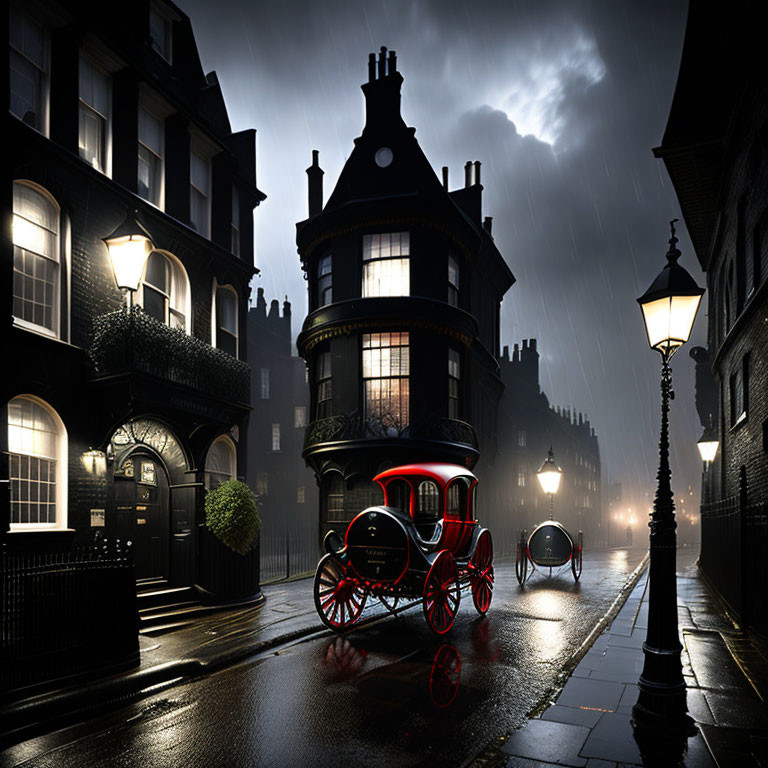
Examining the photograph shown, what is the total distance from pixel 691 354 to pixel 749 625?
24.8m

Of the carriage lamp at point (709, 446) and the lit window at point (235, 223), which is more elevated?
the lit window at point (235, 223)

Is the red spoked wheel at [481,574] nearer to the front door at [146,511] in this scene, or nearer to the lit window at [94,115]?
the front door at [146,511]

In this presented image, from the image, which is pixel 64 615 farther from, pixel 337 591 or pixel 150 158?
pixel 150 158

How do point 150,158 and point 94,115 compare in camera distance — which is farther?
point 150,158

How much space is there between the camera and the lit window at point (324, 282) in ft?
75.9

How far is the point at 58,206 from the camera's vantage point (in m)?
11.9

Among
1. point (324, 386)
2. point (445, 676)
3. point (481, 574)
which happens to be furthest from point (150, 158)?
point (445, 676)

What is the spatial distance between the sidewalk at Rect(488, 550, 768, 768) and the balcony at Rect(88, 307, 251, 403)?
8.72 m

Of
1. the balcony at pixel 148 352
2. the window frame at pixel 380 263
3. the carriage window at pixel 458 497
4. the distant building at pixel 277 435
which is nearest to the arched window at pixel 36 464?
the balcony at pixel 148 352

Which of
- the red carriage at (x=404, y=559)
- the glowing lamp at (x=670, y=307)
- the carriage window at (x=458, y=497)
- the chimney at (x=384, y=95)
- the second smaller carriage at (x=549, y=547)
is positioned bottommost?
the second smaller carriage at (x=549, y=547)

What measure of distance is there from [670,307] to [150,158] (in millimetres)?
11973

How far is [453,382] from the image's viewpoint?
2283 centimetres

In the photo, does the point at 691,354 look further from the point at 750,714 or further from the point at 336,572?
the point at 750,714

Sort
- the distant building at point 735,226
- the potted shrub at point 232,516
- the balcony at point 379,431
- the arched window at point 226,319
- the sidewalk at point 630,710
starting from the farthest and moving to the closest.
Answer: the balcony at point 379,431 < the arched window at point 226,319 < the potted shrub at point 232,516 < the distant building at point 735,226 < the sidewalk at point 630,710
